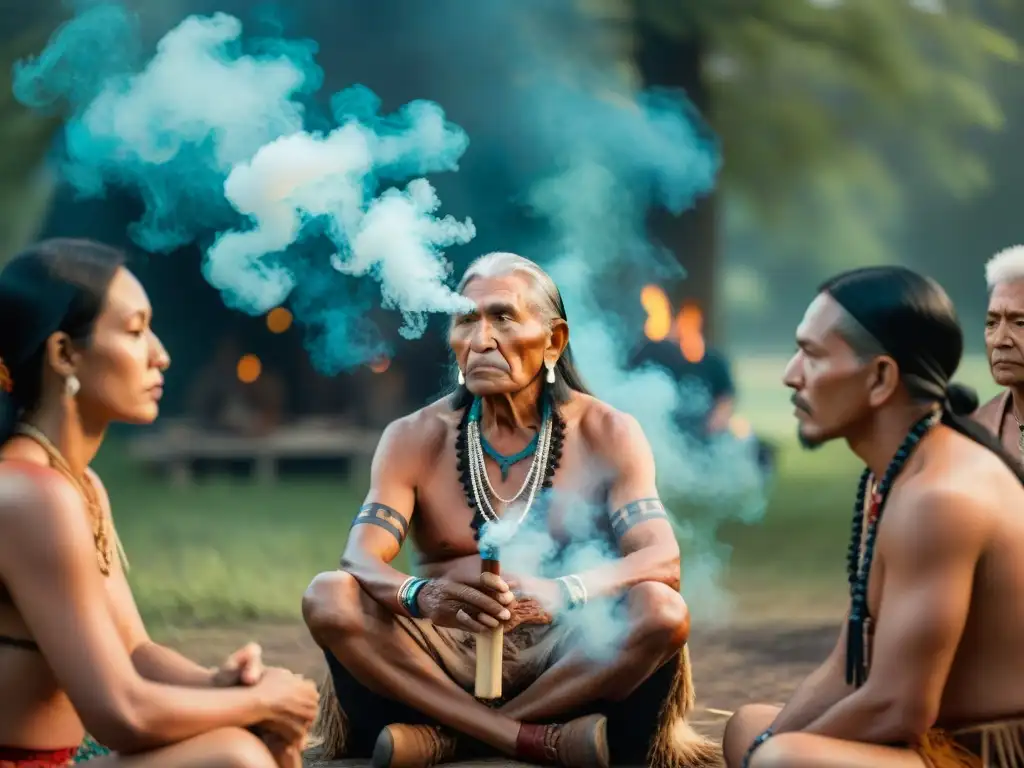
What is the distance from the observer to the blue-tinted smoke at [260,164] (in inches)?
183

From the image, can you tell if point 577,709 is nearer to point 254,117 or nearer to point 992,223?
point 254,117

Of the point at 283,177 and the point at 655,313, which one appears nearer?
the point at 283,177

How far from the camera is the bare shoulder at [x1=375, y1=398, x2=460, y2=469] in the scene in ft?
16.6

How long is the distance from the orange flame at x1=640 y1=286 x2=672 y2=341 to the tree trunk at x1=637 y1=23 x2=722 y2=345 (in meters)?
0.83

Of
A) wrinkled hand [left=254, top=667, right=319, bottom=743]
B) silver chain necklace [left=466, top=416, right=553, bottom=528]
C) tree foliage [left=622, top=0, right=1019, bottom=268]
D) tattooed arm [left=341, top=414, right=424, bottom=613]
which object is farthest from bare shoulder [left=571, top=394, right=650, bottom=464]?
tree foliage [left=622, top=0, right=1019, bottom=268]

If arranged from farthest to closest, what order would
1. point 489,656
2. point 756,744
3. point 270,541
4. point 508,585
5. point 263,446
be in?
1. point 263,446
2. point 270,541
3. point 508,585
4. point 489,656
5. point 756,744

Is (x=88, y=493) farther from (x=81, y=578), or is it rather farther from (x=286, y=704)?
(x=286, y=704)

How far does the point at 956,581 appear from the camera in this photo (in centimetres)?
341

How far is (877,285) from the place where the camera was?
12.1 feet

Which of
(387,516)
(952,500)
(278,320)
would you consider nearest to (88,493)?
(387,516)

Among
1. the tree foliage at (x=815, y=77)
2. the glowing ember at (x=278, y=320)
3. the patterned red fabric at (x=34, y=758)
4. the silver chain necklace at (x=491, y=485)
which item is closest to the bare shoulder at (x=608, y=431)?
the silver chain necklace at (x=491, y=485)

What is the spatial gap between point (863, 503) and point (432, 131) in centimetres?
205

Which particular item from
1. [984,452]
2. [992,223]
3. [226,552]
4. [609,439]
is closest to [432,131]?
[609,439]

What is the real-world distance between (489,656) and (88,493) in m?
1.36
